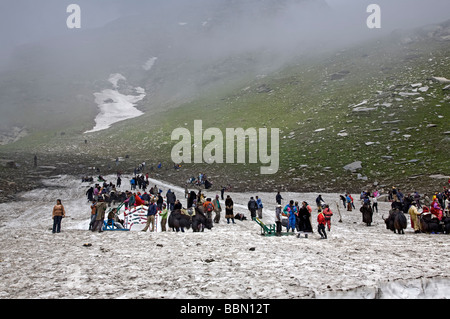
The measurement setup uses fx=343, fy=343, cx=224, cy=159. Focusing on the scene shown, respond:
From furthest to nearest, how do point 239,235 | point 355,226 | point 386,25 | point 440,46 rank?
point 386,25 < point 440,46 < point 355,226 < point 239,235

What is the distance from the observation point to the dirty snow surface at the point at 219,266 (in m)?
9.21

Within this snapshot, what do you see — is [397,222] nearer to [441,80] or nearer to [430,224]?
[430,224]

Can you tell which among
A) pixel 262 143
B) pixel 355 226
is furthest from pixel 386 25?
pixel 355 226

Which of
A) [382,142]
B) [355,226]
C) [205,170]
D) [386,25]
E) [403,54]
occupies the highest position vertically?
[386,25]

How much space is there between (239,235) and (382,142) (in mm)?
41489

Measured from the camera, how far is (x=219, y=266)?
38.7 ft

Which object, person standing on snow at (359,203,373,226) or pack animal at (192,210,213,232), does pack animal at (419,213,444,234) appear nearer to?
person standing on snow at (359,203,373,226)

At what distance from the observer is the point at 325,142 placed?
2297 inches

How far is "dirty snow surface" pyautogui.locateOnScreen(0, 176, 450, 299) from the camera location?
9.21 m

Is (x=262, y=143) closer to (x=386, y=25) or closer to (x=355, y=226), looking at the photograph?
(x=355, y=226)

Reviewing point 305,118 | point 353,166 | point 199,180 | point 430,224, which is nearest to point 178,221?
point 430,224

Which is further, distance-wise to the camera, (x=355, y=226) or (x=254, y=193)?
(x=254, y=193)

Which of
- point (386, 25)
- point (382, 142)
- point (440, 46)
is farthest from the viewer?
point (386, 25)

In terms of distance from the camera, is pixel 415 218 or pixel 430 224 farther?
pixel 415 218
